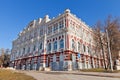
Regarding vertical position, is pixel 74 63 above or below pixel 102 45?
below

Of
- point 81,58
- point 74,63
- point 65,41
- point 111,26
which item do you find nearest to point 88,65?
point 81,58

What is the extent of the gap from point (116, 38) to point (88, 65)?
13892 millimetres

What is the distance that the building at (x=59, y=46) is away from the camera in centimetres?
3513

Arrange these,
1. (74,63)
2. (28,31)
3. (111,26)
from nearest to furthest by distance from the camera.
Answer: (111,26)
(74,63)
(28,31)

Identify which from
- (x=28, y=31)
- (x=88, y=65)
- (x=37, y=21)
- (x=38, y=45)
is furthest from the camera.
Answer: (x=28, y=31)

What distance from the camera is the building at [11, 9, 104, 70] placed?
35131 millimetres

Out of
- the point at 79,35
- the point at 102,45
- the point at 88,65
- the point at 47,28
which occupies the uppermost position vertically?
the point at 47,28

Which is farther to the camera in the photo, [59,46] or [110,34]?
[59,46]

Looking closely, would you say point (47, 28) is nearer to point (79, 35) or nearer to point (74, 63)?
point (79, 35)

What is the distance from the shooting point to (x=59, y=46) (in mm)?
A: 36656

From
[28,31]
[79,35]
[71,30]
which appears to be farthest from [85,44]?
[28,31]

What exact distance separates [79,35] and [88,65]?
9.89 m

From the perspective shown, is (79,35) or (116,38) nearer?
(116,38)

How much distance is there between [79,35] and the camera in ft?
134
